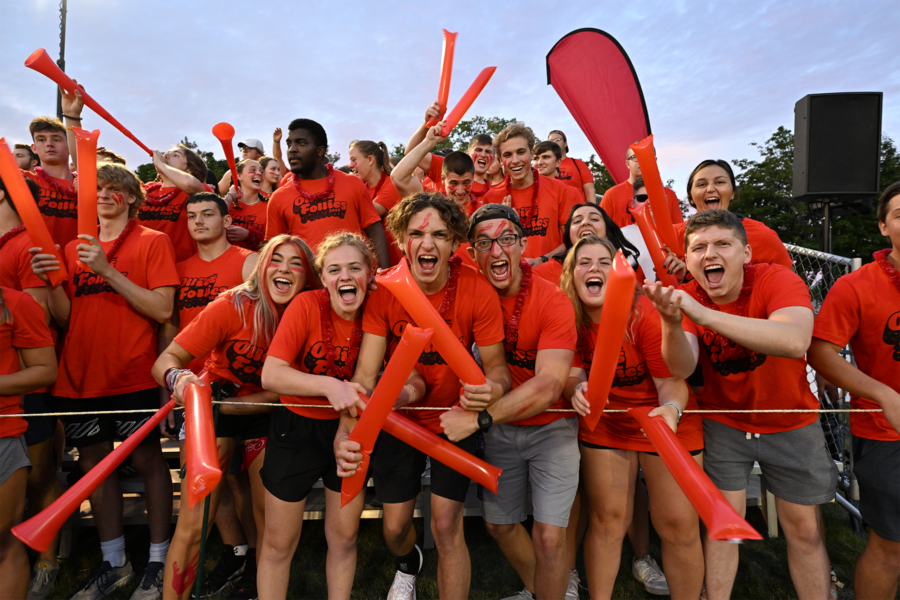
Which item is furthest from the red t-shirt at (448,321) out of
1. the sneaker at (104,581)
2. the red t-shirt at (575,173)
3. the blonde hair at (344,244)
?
the red t-shirt at (575,173)

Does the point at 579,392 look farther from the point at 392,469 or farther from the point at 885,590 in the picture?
the point at 885,590

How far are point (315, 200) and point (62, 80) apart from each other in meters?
2.11

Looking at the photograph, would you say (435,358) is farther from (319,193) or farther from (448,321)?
(319,193)

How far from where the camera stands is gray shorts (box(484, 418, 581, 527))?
2.96 metres

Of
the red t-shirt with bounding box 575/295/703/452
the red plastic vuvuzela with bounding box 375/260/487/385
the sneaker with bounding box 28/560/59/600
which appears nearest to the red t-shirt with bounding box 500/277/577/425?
the red t-shirt with bounding box 575/295/703/452

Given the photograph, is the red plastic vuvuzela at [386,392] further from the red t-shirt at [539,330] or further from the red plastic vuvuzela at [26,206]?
the red plastic vuvuzela at [26,206]

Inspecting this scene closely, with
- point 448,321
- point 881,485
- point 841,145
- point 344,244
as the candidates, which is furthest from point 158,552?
point 841,145

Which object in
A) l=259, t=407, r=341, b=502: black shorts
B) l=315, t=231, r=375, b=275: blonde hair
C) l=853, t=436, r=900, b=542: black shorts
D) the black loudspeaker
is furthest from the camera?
the black loudspeaker

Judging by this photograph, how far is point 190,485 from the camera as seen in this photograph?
5.91 feet

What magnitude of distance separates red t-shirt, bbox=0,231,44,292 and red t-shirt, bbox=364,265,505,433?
2528 mm

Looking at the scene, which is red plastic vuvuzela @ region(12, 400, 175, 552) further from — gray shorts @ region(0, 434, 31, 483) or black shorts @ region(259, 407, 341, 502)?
gray shorts @ region(0, 434, 31, 483)

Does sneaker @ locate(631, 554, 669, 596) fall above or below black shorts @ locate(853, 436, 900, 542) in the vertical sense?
below

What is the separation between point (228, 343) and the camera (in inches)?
127

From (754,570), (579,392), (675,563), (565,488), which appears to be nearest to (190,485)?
(579,392)
